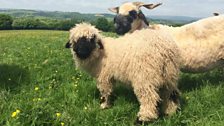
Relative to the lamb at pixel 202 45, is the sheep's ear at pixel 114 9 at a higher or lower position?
higher

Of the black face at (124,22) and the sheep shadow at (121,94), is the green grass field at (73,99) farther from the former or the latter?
the black face at (124,22)

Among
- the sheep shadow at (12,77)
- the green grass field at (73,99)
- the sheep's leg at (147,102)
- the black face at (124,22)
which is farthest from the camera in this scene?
the black face at (124,22)

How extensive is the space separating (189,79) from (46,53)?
5.91m

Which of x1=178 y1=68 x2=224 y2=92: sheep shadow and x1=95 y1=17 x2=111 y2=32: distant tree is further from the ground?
x1=178 y1=68 x2=224 y2=92: sheep shadow

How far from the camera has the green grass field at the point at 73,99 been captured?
19.5 feet

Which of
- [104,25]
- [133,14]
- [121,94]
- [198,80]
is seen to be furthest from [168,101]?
[104,25]

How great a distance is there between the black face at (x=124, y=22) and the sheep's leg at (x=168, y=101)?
317cm

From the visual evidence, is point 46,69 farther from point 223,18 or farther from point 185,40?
point 223,18

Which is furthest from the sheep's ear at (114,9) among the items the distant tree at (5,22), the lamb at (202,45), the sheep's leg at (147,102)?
the distant tree at (5,22)

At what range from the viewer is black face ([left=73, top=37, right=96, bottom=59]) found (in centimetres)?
804

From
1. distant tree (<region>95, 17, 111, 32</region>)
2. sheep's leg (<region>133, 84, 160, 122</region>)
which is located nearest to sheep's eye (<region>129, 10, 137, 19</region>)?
sheep's leg (<region>133, 84, 160, 122</region>)

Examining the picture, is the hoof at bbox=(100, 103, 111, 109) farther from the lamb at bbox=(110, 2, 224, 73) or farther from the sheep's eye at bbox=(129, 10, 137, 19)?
the sheep's eye at bbox=(129, 10, 137, 19)

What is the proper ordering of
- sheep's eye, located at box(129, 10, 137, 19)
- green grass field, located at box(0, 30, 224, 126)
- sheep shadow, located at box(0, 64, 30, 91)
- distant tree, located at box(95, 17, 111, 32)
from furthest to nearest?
distant tree, located at box(95, 17, 111, 32) → sheep's eye, located at box(129, 10, 137, 19) → sheep shadow, located at box(0, 64, 30, 91) → green grass field, located at box(0, 30, 224, 126)

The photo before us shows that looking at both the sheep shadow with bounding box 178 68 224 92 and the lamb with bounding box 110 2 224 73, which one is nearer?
the lamb with bounding box 110 2 224 73
